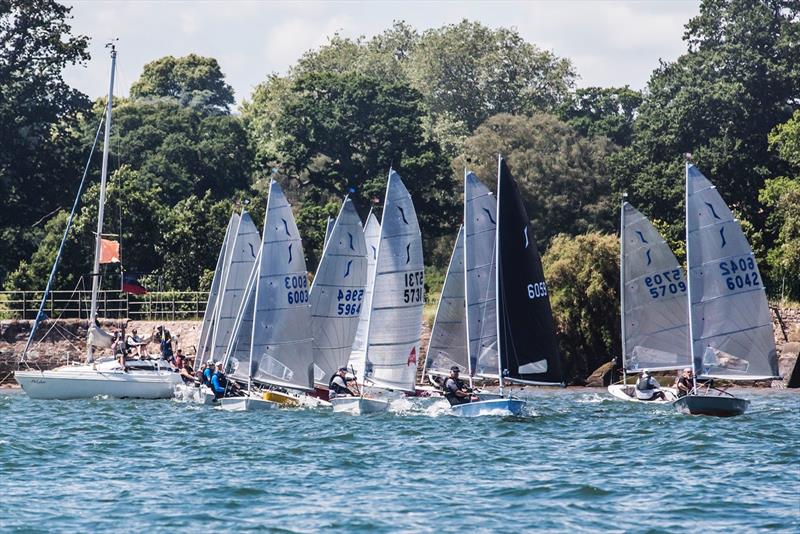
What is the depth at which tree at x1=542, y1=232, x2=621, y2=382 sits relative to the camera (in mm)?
60750

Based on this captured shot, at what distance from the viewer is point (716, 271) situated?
39.8m

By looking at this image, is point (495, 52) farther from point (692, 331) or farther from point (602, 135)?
point (692, 331)

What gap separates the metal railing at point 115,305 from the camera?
64750 mm

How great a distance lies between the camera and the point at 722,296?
3984cm

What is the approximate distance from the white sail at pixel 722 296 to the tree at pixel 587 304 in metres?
20.3

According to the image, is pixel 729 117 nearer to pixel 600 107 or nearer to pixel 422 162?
pixel 422 162

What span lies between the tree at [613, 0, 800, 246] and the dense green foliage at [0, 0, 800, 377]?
94 mm

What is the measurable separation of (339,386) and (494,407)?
6363mm

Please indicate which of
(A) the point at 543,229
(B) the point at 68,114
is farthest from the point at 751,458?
(B) the point at 68,114

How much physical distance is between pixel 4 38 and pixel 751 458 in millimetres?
59657

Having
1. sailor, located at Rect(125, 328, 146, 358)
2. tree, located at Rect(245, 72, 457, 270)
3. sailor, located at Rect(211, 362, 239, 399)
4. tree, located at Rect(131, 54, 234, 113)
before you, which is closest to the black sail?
sailor, located at Rect(211, 362, 239, 399)

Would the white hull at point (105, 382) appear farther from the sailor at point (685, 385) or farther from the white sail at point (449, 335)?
the sailor at point (685, 385)

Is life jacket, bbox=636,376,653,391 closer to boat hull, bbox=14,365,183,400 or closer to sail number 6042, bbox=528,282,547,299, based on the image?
sail number 6042, bbox=528,282,547,299

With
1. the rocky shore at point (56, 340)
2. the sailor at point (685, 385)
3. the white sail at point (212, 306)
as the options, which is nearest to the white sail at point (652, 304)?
the sailor at point (685, 385)
